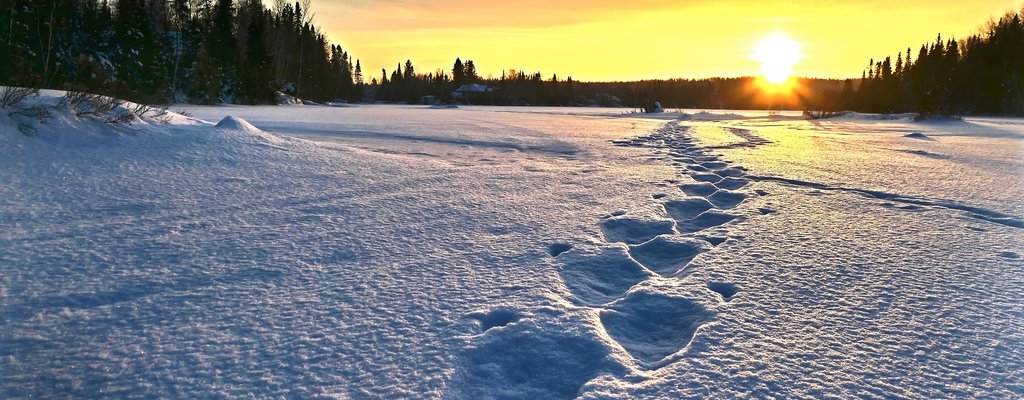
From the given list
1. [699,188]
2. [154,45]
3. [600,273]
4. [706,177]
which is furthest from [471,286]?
[154,45]

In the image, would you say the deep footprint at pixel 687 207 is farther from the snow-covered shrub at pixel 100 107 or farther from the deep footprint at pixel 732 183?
the snow-covered shrub at pixel 100 107

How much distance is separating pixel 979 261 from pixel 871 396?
1.44 m

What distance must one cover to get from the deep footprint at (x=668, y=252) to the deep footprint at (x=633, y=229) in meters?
0.10

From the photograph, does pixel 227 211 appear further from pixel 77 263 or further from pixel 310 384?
pixel 310 384

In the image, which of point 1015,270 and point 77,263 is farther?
point 1015,270

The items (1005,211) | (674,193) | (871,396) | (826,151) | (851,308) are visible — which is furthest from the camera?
(826,151)

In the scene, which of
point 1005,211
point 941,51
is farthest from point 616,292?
point 941,51

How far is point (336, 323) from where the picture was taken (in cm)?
144

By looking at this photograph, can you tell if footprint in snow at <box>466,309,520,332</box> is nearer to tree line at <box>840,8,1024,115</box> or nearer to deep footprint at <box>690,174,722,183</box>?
deep footprint at <box>690,174,722,183</box>

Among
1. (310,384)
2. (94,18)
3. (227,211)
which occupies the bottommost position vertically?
(310,384)

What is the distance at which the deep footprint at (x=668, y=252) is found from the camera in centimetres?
209

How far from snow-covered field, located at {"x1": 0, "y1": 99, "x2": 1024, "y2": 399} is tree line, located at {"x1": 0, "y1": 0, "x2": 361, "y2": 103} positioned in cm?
2066

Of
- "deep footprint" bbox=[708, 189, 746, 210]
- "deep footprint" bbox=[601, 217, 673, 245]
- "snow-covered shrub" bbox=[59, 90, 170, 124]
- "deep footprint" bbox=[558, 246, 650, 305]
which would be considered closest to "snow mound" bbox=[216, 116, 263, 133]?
"snow-covered shrub" bbox=[59, 90, 170, 124]

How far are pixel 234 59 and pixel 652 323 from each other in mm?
35971
